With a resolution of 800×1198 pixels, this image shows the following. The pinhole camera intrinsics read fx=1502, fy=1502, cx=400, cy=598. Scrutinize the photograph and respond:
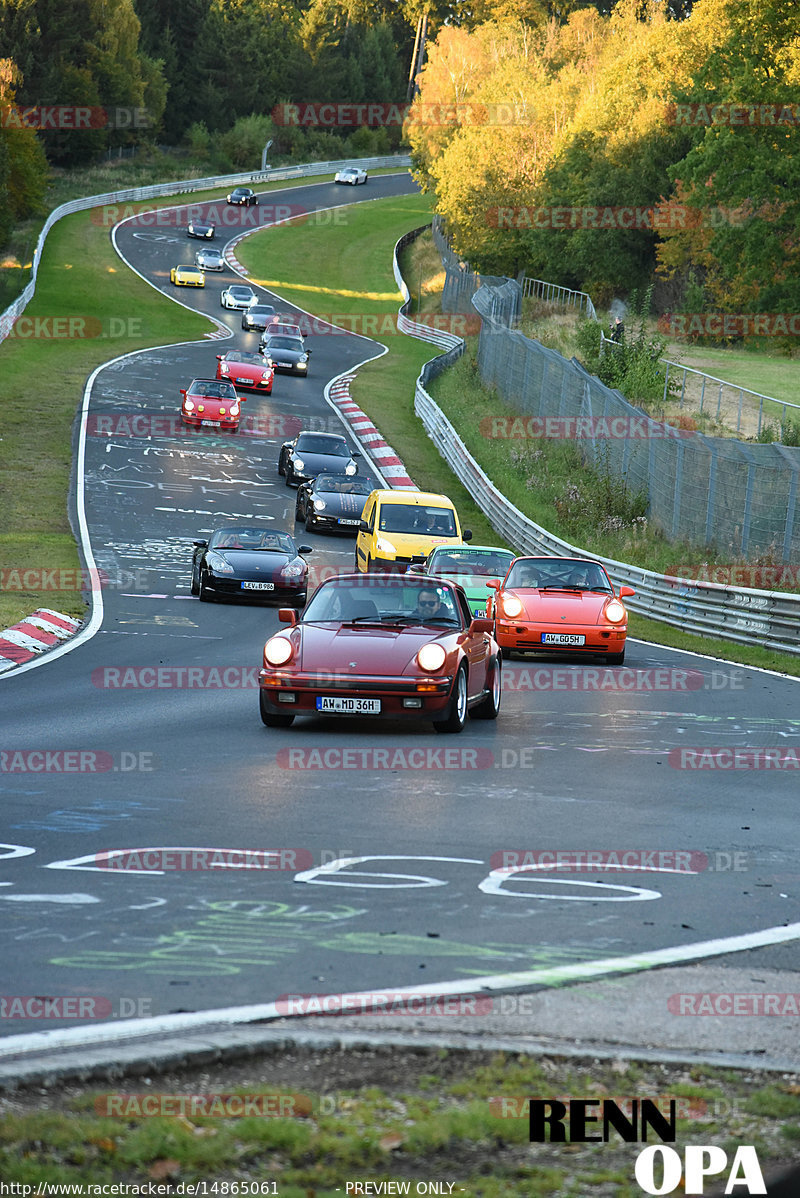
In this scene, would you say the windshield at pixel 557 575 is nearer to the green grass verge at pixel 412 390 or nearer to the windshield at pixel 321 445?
the green grass verge at pixel 412 390

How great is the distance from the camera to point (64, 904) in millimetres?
6973

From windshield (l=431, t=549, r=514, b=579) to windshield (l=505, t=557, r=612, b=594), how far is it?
1.86 meters

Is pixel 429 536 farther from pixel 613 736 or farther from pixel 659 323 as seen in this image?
pixel 659 323

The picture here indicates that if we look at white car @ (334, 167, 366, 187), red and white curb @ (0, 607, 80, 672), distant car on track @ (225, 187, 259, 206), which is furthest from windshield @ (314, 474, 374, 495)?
white car @ (334, 167, 366, 187)

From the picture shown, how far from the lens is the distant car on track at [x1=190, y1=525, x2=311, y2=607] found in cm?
2377

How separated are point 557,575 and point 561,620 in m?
1.48

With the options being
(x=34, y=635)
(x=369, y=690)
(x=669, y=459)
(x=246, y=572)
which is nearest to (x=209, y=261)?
(x=669, y=459)

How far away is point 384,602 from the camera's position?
46.3 ft

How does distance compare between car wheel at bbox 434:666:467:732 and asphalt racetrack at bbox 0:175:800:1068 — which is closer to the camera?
asphalt racetrack at bbox 0:175:800:1068

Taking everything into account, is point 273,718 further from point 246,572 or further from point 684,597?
A: point 684,597

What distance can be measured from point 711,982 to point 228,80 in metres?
133

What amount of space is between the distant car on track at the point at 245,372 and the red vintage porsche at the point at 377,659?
37075 millimetres

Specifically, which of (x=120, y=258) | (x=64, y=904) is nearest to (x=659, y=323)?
(x=120, y=258)

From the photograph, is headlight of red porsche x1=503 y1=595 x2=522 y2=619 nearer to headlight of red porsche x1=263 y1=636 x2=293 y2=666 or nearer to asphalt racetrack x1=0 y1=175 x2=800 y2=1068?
asphalt racetrack x1=0 y1=175 x2=800 y2=1068
